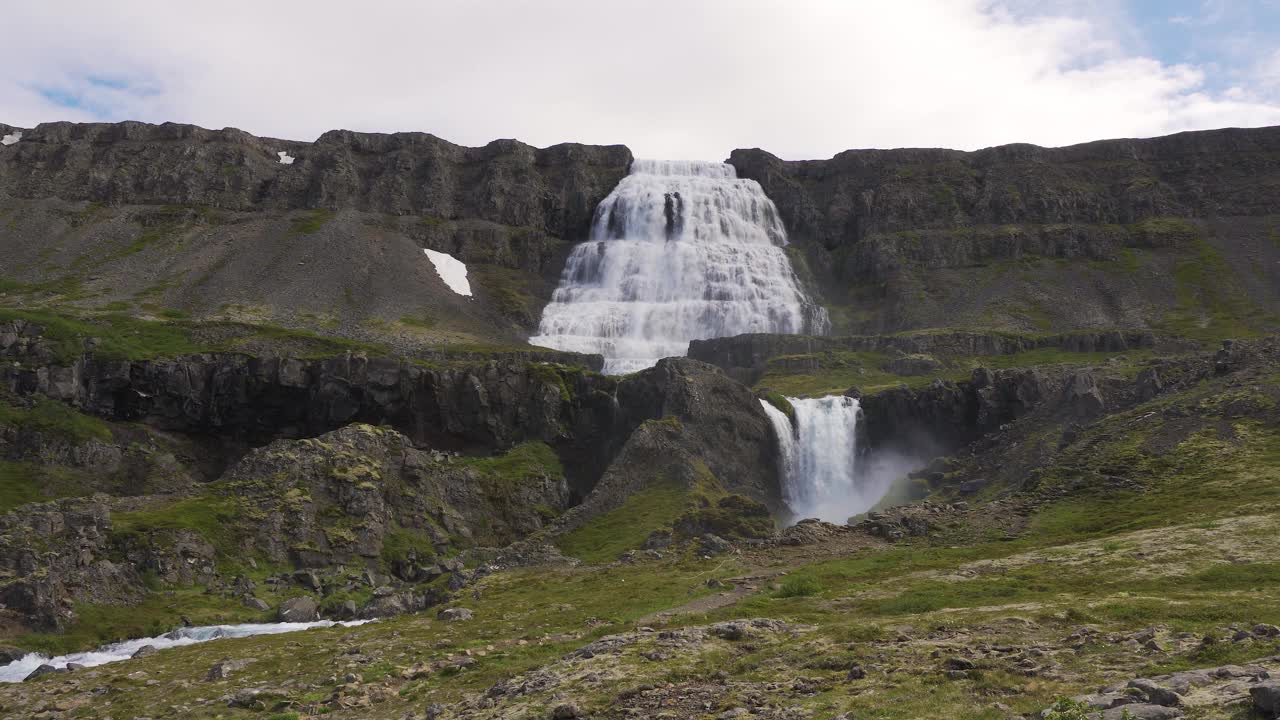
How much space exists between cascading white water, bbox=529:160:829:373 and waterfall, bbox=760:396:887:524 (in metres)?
43.9

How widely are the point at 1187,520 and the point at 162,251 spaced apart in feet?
536

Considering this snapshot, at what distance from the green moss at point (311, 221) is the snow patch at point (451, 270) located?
2046cm

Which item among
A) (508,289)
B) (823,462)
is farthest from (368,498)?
(508,289)

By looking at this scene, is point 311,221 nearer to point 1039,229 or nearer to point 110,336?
point 110,336

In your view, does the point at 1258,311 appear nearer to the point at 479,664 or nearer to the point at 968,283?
the point at 968,283

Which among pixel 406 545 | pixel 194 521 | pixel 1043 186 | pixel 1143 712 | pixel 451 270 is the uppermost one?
pixel 1043 186

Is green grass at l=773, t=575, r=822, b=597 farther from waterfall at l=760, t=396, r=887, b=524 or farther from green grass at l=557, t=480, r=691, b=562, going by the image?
waterfall at l=760, t=396, r=887, b=524

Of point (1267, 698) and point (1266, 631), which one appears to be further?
point (1266, 631)

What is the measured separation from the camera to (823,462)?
98625 mm

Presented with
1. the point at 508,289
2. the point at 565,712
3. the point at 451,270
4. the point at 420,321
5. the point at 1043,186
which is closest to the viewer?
the point at 565,712

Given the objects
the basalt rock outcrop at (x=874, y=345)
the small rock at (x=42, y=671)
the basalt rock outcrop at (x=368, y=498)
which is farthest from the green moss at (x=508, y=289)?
the small rock at (x=42, y=671)

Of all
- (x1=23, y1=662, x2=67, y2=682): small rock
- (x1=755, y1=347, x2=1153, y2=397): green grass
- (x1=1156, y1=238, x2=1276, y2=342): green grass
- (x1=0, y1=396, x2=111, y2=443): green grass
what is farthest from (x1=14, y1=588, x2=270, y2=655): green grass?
(x1=1156, y1=238, x2=1276, y2=342): green grass

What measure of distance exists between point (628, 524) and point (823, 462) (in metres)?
31.8

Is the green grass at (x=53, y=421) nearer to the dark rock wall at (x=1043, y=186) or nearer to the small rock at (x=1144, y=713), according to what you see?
the small rock at (x=1144, y=713)
